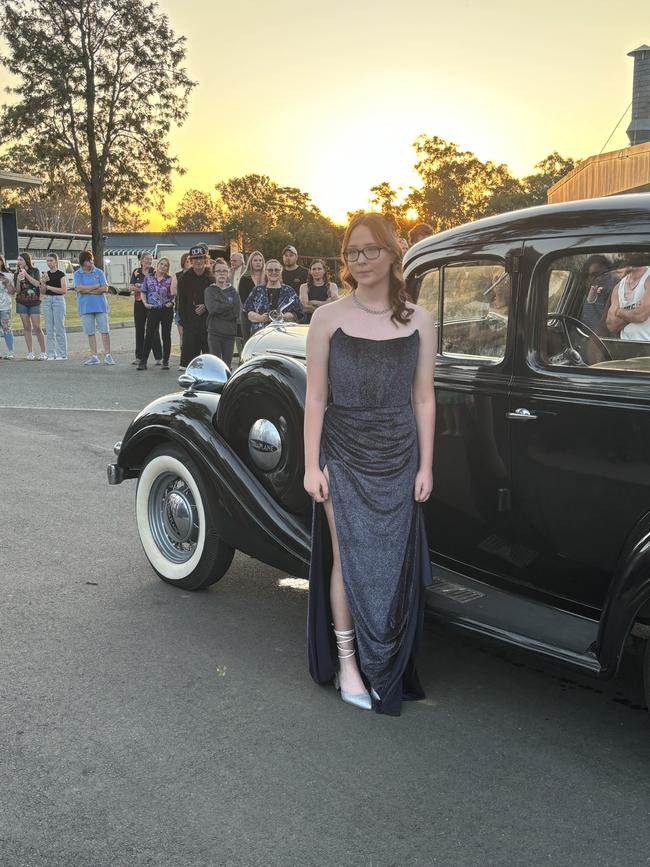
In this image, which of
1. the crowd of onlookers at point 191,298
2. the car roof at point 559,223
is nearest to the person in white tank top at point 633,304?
the car roof at point 559,223

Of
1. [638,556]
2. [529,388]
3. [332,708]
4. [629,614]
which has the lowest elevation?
[332,708]

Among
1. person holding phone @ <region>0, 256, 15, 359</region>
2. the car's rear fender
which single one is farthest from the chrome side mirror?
person holding phone @ <region>0, 256, 15, 359</region>

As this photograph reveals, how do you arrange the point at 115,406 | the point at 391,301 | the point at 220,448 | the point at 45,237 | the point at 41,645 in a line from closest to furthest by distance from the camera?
the point at 391,301
the point at 41,645
the point at 220,448
the point at 115,406
the point at 45,237

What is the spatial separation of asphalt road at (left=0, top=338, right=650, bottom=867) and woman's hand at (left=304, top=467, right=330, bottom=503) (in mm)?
816

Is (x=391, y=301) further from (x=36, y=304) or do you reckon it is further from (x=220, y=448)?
(x=36, y=304)

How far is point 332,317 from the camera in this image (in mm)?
3168

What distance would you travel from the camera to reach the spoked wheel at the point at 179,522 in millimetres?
4387

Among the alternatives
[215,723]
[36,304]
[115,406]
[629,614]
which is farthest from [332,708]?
[36,304]

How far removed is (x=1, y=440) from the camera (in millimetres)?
8328

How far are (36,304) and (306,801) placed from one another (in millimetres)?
13945

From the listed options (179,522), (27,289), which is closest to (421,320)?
(179,522)

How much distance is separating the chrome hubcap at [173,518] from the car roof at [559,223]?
70.0 inches

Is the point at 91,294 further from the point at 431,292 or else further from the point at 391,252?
the point at 391,252

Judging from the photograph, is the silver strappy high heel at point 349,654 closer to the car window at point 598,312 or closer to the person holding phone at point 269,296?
the car window at point 598,312
